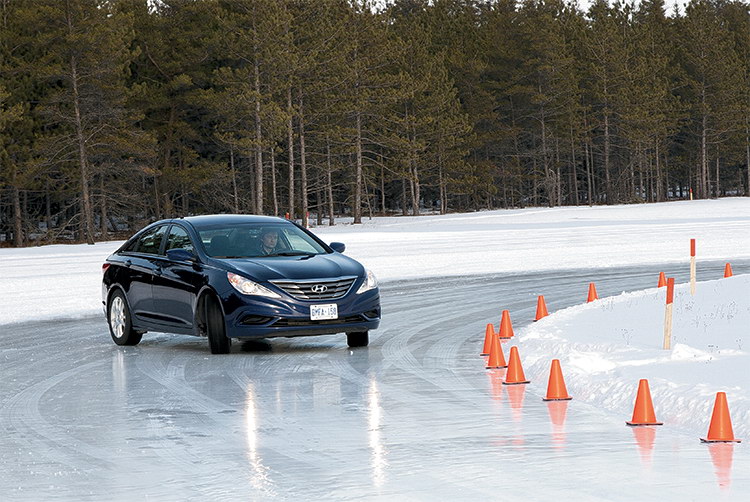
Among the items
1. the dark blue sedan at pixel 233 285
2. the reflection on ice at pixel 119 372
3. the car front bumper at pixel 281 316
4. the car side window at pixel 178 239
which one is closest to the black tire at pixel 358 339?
the dark blue sedan at pixel 233 285

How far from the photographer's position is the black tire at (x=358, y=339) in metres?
15.8

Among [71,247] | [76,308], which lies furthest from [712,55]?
[76,308]

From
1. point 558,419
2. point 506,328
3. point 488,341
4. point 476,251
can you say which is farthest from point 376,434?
point 476,251

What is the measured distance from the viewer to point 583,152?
119m

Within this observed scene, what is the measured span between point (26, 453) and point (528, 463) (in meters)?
3.52

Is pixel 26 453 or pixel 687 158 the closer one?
pixel 26 453

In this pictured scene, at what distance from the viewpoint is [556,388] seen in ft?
37.1

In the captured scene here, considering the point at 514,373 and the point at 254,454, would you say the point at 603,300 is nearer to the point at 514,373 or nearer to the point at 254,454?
the point at 514,373

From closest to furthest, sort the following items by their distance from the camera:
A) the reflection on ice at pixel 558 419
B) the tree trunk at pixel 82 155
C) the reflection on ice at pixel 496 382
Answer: the reflection on ice at pixel 558 419
the reflection on ice at pixel 496 382
the tree trunk at pixel 82 155

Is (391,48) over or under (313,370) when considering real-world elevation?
over

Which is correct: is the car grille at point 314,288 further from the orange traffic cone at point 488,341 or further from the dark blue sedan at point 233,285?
the orange traffic cone at point 488,341

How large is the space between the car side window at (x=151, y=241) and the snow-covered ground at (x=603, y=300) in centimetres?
475

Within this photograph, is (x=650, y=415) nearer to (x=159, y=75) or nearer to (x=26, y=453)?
(x=26, y=453)

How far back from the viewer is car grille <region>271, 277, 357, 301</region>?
48.5 feet
